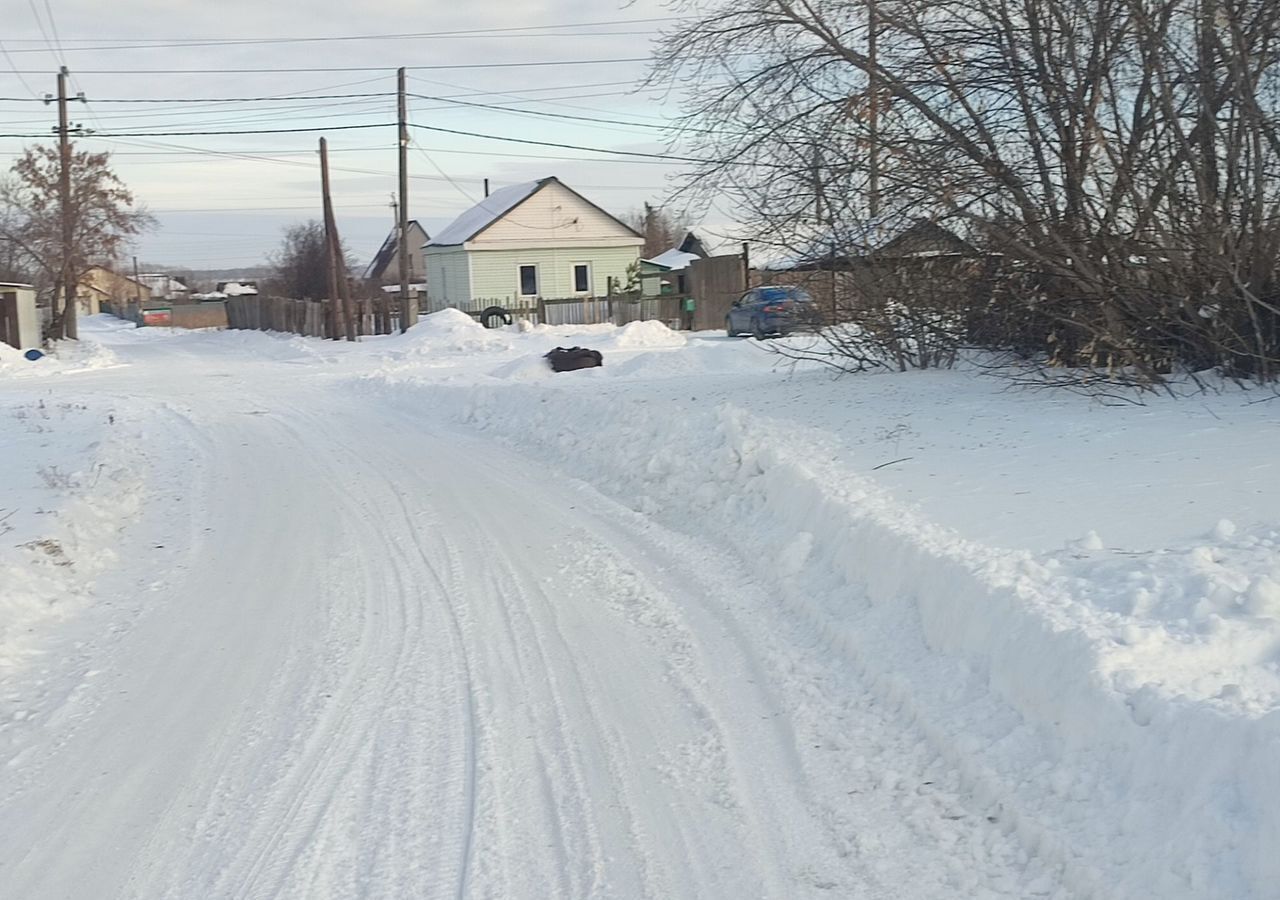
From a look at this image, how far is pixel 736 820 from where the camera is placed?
188 inches

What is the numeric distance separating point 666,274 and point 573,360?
108ft

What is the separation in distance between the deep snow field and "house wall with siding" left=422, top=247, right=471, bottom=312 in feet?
134

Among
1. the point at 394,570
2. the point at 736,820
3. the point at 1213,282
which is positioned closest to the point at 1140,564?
the point at 736,820

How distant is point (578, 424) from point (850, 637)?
826 centimetres

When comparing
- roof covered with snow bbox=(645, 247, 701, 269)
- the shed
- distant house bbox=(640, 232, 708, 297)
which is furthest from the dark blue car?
roof covered with snow bbox=(645, 247, 701, 269)

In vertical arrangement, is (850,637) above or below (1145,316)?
below

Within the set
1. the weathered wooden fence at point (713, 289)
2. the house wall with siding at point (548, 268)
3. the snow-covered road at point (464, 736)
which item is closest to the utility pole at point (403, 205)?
the weathered wooden fence at point (713, 289)

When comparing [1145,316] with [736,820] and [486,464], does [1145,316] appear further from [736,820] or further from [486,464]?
[736,820]

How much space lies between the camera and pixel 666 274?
182 feet

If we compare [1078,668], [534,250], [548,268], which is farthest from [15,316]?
[1078,668]

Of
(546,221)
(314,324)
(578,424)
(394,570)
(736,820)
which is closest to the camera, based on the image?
(736,820)

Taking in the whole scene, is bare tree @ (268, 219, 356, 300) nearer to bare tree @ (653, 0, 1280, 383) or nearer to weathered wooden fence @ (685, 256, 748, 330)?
weathered wooden fence @ (685, 256, 748, 330)

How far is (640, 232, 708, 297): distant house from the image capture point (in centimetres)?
5379

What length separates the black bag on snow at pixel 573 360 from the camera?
23016mm
